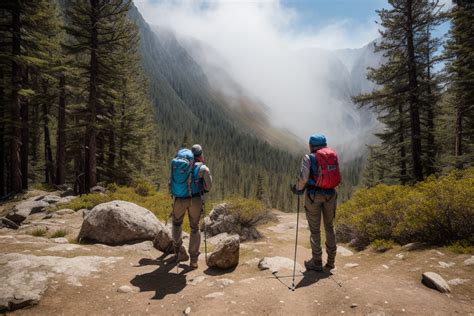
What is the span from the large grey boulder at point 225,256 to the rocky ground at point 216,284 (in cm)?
17

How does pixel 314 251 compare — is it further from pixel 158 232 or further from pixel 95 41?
pixel 95 41

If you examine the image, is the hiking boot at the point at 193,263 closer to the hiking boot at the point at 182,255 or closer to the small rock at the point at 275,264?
the hiking boot at the point at 182,255

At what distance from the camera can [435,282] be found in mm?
4746

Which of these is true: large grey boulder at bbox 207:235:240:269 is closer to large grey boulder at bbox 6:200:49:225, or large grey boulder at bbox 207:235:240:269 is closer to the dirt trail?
the dirt trail

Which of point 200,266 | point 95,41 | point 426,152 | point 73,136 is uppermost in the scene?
point 95,41

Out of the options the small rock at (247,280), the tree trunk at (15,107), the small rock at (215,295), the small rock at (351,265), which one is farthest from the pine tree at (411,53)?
the tree trunk at (15,107)

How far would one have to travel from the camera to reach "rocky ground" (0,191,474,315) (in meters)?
4.41

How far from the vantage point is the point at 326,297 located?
4707mm

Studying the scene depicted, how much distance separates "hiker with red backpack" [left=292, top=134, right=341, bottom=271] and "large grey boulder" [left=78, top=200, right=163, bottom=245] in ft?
15.0

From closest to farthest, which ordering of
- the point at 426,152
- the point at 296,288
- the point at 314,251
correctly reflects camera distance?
1. the point at 296,288
2. the point at 314,251
3. the point at 426,152

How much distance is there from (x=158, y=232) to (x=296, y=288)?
4352 millimetres

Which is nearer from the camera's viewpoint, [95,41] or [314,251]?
[314,251]

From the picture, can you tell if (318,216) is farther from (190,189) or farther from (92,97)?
(92,97)

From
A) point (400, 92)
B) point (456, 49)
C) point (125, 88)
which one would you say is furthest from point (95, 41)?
point (456, 49)
